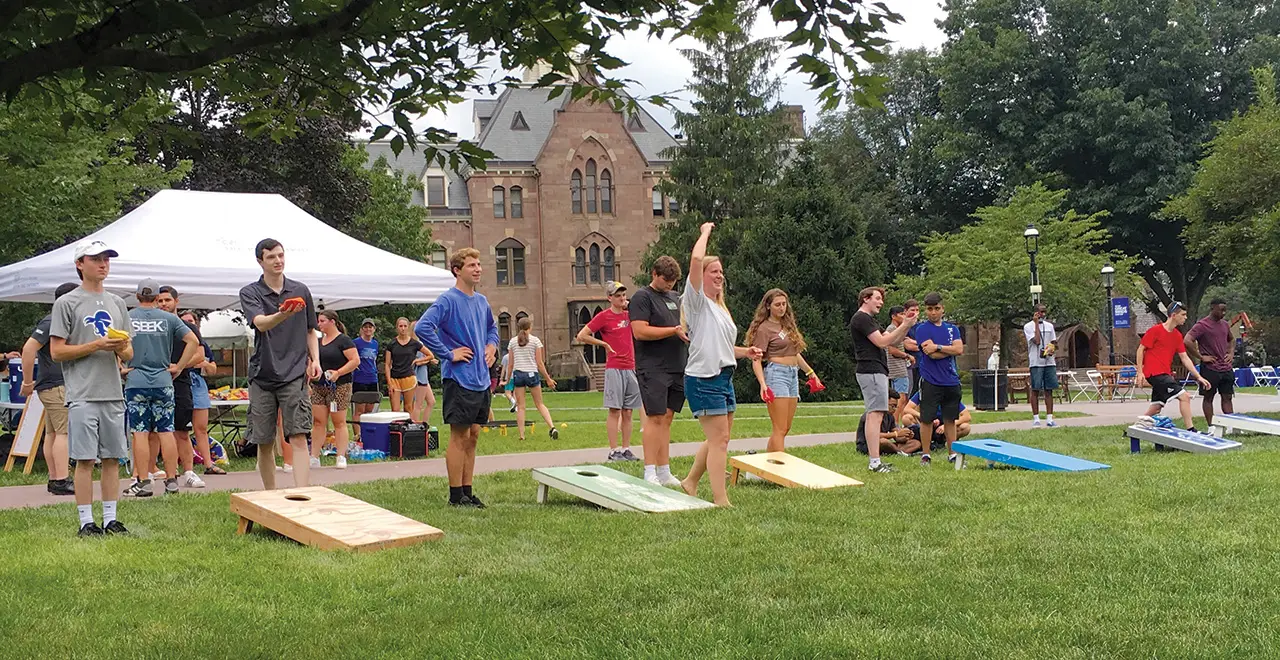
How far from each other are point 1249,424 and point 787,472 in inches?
292

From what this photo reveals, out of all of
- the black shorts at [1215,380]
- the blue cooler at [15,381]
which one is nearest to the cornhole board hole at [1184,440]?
the black shorts at [1215,380]

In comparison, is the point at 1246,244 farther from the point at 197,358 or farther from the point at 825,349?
the point at 197,358

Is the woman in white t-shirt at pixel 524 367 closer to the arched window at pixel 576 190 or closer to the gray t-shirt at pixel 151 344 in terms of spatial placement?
the gray t-shirt at pixel 151 344

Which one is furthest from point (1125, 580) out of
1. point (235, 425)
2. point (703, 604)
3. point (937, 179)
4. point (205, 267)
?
point (937, 179)

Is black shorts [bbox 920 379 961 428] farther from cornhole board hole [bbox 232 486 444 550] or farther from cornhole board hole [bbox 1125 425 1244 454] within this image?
cornhole board hole [bbox 232 486 444 550]

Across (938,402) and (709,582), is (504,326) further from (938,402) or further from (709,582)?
(709,582)

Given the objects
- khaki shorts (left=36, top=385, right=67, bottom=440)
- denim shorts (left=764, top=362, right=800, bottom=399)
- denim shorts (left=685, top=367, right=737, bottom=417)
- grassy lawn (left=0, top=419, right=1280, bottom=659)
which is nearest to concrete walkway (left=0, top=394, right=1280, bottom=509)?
khaki shorts (left=36, top=385, right=67, bottom=440)

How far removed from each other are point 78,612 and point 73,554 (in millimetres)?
1613

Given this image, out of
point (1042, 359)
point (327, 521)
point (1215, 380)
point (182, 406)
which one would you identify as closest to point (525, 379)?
point (182, 406)

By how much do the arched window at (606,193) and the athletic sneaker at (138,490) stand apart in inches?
1965

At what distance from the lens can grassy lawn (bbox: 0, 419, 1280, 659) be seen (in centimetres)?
439

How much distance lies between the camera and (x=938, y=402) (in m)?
12.0

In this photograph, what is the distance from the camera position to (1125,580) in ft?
17.1

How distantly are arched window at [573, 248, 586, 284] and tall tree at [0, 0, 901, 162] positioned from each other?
5482cm
